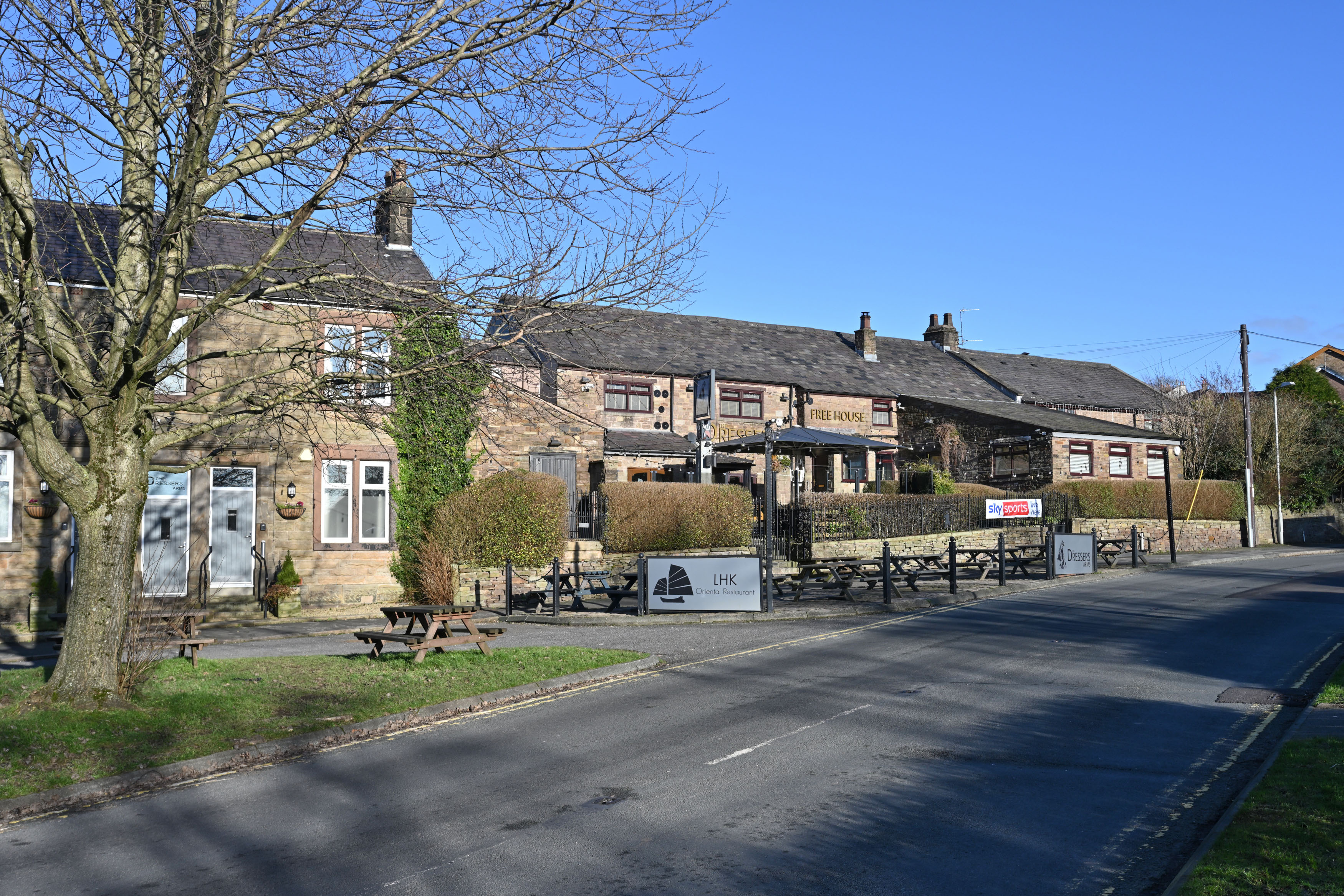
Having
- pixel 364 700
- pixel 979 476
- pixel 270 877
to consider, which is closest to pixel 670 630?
pixel 364 700

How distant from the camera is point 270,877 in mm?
5977

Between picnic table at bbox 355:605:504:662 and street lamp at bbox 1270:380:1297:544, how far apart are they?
38.1m

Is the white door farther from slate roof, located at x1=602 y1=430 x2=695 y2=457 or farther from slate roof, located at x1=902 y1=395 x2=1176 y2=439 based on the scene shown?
slate roof, located at x1=902 y1=395 x2=1176 y2=439

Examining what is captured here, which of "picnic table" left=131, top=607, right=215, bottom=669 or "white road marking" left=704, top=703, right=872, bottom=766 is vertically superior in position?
"picnic table" left=131, top=607, right=215, bottom=669

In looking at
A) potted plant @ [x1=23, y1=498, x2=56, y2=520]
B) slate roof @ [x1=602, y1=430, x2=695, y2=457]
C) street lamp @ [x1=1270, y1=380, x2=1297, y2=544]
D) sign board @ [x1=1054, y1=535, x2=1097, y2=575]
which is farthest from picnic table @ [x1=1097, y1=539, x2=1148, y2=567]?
potted plant @ [x1=23, y1=498, x2=56, y2=520]

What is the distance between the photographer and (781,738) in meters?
9.49

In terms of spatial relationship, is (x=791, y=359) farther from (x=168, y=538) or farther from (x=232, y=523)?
(x=168, y=538)

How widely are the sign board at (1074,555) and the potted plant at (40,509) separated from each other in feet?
74.9

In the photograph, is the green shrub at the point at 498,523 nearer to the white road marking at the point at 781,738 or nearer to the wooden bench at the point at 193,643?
the wooden bench at the point at 193,643

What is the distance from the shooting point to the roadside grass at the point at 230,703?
8.48 meters

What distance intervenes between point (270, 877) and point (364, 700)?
516cm

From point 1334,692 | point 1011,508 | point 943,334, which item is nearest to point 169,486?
point 1334,692

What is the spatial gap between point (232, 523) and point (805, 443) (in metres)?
→ 14.4

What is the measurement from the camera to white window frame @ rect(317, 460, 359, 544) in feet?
78.0
